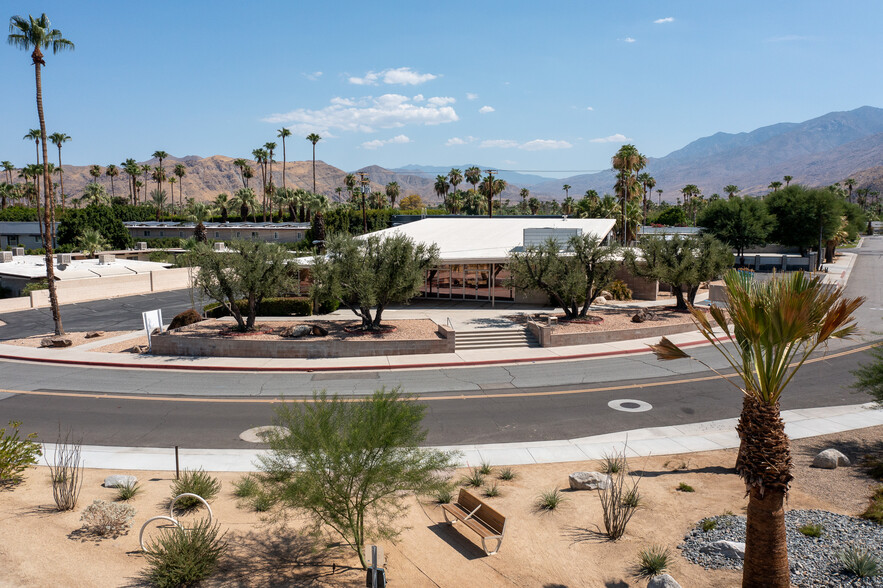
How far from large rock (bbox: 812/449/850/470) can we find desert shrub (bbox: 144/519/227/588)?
41.2 feet

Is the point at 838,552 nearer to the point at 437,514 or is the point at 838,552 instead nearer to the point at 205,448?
the point at 437,514

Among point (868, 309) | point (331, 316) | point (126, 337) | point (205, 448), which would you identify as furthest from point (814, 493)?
point (868, 309)

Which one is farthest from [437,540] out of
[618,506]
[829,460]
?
[829,460]

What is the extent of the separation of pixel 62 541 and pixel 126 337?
2171cm

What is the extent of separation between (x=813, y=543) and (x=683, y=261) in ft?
74.6

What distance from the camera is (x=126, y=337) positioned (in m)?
28.7

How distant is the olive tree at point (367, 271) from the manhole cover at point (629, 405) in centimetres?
1066

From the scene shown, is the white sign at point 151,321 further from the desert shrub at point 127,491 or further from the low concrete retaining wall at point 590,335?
the low concrete retaining wall at point 590,335

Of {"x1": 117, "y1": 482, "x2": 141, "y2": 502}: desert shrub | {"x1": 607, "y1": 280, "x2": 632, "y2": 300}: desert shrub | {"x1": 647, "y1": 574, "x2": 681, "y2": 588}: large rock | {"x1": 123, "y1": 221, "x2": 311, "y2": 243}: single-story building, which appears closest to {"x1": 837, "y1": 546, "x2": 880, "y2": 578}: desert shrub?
{"x1": 647, "y1": 574, "x2": 681, "y2": 588}: large rock

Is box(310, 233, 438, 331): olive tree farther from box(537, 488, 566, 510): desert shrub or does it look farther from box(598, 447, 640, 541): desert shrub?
box(598, 447, 640, 541): desert shrub

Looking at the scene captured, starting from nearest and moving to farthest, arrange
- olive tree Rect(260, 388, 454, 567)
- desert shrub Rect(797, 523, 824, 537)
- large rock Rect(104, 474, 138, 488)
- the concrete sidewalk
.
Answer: olive tree Rect(260, 388, 454, 567) → desert shrub Rect(797, 523, 824, 537) → large rock Rect(104, 474, 138, 488) → the concrete sidewalk

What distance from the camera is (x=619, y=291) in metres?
37.9

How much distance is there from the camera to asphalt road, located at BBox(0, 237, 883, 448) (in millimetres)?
15656

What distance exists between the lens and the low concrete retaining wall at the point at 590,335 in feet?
84.4
